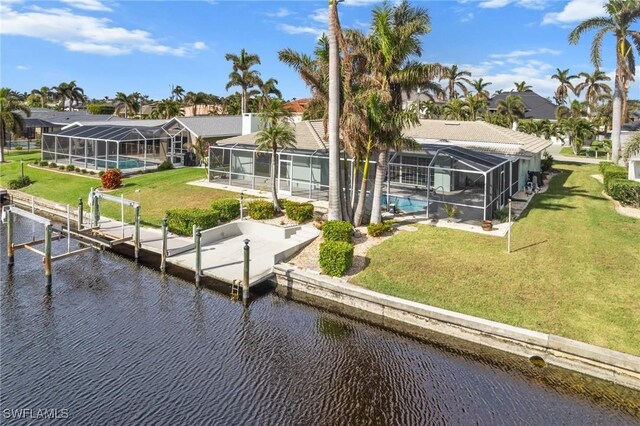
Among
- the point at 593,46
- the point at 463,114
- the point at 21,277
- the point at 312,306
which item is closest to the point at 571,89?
the point at 463,114

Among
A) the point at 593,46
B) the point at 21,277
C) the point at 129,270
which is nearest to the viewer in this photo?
the point at 21,277

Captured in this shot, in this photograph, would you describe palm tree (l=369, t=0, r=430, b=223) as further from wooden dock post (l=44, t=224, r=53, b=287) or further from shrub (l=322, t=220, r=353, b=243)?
wooden dock post (l=44, t=224, r=53, b=287)

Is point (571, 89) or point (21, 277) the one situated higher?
point (571, 89)

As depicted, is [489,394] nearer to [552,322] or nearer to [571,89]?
[552,322]

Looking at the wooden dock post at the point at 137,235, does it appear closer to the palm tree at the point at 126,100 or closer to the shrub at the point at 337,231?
the shrub at the point at 337,231

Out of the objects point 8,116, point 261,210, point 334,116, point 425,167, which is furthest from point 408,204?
point 8,116

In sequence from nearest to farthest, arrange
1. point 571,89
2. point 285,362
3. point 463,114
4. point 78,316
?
point 285,362 → point 78,316 → point 463,114 → point 571,89

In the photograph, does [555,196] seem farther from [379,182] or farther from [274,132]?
[274,132]
